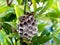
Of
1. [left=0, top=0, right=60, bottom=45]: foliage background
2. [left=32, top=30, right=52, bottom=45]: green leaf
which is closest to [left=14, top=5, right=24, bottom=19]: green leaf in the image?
[left=0, top=0, right=60, bottom=45]: foliage background

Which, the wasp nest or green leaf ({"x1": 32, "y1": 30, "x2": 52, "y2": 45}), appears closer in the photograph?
the wasp nest

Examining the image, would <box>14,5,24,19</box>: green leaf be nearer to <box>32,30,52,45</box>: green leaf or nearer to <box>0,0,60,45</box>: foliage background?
<box>0,0,60,45</box>: foliage background

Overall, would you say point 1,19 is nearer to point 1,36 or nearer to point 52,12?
point 1,36

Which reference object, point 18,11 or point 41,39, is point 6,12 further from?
point 41,39

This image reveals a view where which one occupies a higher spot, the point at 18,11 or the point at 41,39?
the point at 18,11

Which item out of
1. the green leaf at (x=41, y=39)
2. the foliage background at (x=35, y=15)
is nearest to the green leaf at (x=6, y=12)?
the foliage background at (x=35, y=15)

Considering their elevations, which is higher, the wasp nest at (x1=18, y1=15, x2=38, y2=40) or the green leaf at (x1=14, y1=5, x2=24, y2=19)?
the green leaf at (x1=14, y1=5, x2=24, y2=19)

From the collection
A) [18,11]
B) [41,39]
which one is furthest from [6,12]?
[41,39]

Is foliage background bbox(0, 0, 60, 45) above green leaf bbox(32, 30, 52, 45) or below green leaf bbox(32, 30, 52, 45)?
above

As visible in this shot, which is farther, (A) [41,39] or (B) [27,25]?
(A) [41,39]

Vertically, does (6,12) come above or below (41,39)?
above

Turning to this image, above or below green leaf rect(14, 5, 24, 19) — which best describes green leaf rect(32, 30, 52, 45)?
below

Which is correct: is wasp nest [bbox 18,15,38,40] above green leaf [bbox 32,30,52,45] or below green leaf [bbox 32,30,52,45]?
above
